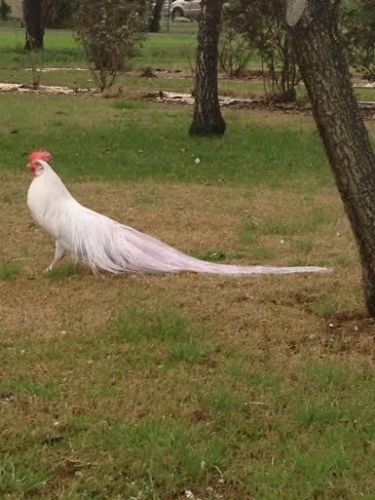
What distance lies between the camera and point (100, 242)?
6426mm

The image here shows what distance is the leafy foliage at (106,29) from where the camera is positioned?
19.3 m

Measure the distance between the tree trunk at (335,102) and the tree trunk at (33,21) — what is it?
79.3ft

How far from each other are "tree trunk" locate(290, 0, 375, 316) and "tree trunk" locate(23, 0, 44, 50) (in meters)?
24.2

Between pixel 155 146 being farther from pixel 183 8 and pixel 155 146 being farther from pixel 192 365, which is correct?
pixel 183 8

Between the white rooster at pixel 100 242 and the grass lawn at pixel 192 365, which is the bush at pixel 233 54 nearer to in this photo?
the grass lawn at pixel 192 365

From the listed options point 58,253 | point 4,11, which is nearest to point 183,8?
point 4,11

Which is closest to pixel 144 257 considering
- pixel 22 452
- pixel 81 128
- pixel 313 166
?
pixel 22 452

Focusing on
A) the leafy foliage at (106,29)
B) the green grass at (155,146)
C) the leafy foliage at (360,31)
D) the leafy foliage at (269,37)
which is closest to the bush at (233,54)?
the leafy foliage at (269,37)

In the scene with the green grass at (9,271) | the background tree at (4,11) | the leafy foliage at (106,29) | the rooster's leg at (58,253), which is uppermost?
the leafy foliage at (106,29)

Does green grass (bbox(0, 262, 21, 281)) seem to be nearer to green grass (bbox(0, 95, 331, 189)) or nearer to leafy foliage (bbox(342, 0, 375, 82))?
green grass (bbox(0, 95, 331, 189))

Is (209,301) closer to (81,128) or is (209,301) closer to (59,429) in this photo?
(59,429)

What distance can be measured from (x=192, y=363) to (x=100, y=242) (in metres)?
1.74

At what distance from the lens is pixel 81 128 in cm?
1417

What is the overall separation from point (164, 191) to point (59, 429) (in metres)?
5.84
